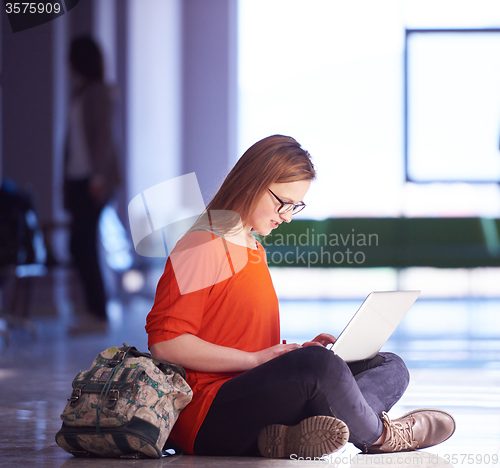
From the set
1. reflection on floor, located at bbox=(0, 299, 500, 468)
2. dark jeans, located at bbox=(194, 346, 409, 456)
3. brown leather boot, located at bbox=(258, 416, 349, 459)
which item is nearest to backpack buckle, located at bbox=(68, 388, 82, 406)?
reflection on floor, located at bbox=(0, 299, 500, 468)

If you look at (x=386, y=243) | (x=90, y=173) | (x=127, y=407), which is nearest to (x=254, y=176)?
(x=127, y=407)

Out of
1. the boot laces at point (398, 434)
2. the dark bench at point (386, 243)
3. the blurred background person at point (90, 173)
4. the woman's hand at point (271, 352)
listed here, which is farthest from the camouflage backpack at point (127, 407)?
the dark bench at point (386, 243)

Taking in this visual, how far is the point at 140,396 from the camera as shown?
48.9 inches

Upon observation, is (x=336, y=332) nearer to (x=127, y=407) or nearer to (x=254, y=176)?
(x=254, y=176)

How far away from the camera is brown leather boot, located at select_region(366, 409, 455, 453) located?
1407 millimetres

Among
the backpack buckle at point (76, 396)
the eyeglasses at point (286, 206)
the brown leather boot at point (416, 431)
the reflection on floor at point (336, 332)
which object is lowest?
the reflection on floor at point (336, 332)

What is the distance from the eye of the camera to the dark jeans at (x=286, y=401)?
127 cm

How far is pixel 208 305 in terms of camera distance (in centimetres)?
135

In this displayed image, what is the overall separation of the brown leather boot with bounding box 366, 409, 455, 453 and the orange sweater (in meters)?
0.32

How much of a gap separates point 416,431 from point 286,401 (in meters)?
0.36

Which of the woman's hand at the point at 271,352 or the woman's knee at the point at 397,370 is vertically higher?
the woman's hand at the point at 271,352

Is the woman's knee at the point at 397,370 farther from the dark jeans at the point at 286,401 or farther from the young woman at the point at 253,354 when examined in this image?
the dark jeans at the point at 286,401

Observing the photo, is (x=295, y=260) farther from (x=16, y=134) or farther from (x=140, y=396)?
(x=140, y=396)

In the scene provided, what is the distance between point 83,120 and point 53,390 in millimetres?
2209
